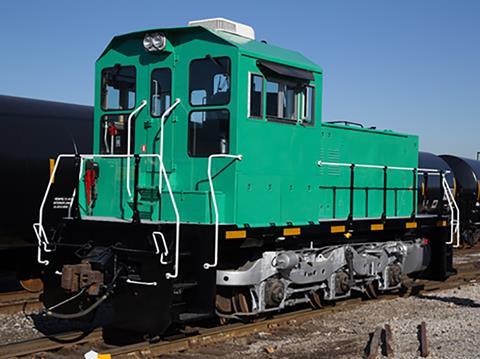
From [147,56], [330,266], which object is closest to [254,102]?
[147,56]

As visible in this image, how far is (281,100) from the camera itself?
886 centimetres

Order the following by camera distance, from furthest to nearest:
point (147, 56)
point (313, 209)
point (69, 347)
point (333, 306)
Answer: point (333, 306) < point (313, 209) < point (147, 56) < point (69, 347)

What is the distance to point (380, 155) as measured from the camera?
39.4 feet

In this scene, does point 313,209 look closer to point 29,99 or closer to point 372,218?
point 372,218

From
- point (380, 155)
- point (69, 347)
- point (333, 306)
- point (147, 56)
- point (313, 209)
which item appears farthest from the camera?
point (380, 155)

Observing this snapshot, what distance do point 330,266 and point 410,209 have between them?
3426mm

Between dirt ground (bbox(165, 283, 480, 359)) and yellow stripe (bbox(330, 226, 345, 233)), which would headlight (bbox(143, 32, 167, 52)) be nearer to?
yellow stripe (bbox(330, 226, 345, 233))

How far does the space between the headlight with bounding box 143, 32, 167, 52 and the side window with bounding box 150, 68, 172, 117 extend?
0.98 ft

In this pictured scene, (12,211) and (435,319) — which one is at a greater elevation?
(12,211)

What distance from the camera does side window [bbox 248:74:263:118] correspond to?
8.34 meters

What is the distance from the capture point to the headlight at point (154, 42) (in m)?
8.48

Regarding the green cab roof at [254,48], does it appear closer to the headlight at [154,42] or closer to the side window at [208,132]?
the headlight at [154,42]

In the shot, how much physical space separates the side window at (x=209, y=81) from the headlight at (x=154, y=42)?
46 cm

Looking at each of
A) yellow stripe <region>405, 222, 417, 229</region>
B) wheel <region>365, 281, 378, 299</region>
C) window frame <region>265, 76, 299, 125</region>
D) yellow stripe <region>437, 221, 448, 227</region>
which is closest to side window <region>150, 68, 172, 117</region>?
window frame <region>265, 76, 299, 125</region>
